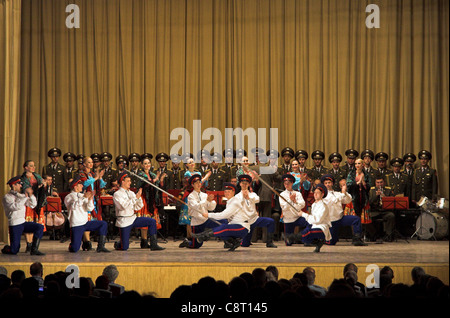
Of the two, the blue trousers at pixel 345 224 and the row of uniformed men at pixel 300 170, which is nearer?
the blue trousers at pixel 345 224

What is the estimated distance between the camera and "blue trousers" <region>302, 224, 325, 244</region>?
9695mm

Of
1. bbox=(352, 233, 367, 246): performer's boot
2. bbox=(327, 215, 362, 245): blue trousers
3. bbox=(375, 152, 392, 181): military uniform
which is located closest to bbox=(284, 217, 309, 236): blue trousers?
bbox=(327, 215, 362, 245): blue trousers

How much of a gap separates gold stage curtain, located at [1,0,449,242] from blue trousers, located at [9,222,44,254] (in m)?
5.28

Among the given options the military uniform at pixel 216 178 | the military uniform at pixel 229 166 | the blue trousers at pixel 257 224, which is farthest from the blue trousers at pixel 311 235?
the military uniform at pixel 229 166

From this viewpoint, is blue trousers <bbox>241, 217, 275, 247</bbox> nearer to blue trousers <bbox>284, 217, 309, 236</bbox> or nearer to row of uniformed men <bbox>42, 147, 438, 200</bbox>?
blue trousers <bbox>284, 217, 309, 236</bbox>

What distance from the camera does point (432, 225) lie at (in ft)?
36.8

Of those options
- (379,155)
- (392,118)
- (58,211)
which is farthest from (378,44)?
(58,211)

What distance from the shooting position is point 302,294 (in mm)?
4523

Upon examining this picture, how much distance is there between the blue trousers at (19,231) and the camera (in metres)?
9.41

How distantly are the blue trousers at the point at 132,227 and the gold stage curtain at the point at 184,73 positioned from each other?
15.4 ft

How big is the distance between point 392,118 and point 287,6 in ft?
11.5

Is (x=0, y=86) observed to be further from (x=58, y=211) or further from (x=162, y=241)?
(x=162, y=241)

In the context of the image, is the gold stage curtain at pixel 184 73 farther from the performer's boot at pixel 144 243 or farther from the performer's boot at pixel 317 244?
the performer's boot at pixel 317 244

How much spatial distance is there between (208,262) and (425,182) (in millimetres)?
5918
